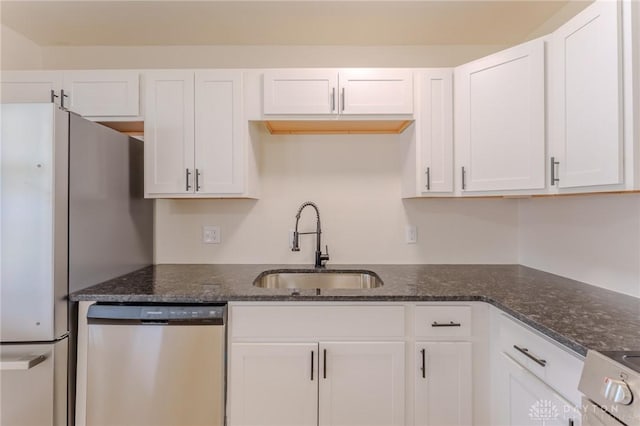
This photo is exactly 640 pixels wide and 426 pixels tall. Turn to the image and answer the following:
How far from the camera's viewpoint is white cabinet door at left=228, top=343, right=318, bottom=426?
146 centimetres

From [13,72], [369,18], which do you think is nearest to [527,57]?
[369,18]

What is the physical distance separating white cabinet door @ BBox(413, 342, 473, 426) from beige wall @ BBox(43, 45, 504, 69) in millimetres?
1811

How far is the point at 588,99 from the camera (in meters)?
1.29

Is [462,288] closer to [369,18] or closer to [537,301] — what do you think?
[537,301]

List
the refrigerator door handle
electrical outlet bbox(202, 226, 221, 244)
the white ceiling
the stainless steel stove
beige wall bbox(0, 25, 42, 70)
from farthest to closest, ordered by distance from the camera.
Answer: electrical outlet bbox(202, 226, 221, 244) < beige wall bbox(0, 25, 42, 70) < the white ceiling < the refrigerator door handle < the stainless steel stove

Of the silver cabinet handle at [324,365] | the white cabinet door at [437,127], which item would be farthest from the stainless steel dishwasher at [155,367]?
the white cabinet door at [437,127]

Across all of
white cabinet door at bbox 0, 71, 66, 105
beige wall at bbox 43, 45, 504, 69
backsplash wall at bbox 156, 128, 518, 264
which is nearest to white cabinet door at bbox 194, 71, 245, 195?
backsplash wall at bbox 156, 128, 518, 264

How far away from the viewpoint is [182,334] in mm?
1424

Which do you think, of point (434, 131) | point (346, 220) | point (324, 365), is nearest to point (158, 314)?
point (324, 365)

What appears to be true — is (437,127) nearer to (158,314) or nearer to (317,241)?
(317,241)

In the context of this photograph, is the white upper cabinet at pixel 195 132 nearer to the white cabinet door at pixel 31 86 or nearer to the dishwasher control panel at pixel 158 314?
the white cabinet door at pixel 31 86

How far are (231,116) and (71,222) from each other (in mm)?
947

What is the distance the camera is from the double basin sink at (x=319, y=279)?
207 cm

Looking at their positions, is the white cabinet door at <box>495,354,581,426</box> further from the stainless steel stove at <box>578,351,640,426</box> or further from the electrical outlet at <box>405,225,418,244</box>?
the electrical outlet at <box>405,225,418,244</box>
